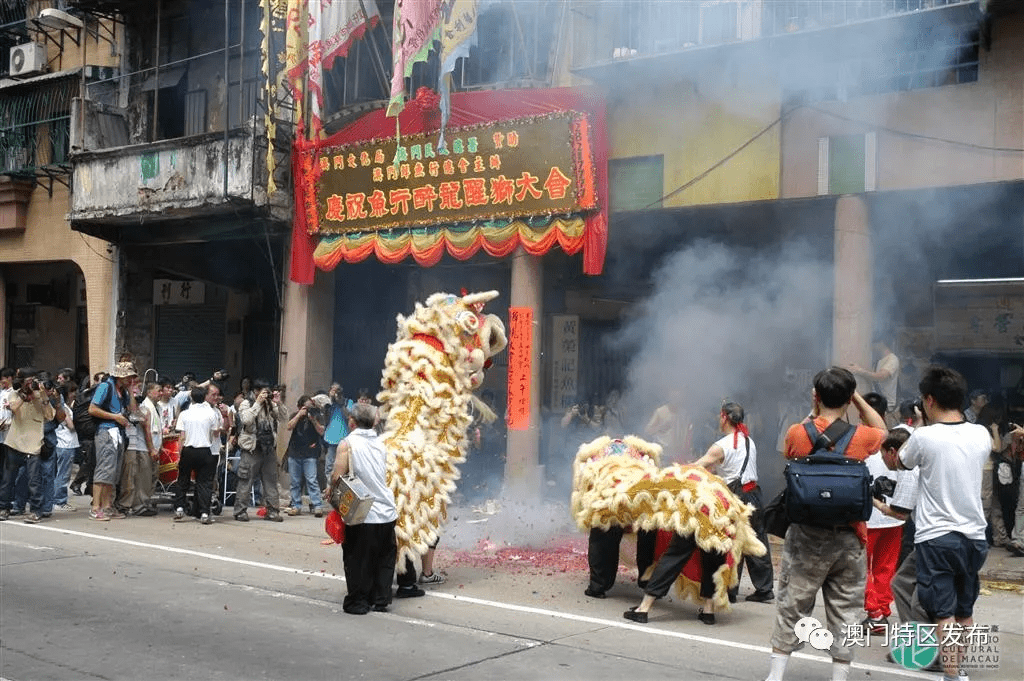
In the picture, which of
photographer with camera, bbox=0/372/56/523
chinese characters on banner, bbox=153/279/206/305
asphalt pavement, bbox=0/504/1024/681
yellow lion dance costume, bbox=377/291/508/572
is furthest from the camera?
chinese characters on banner, bbox=153/279/206/305

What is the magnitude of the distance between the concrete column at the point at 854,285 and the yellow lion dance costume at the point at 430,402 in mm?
4079

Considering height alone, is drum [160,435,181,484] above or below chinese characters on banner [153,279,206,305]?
below

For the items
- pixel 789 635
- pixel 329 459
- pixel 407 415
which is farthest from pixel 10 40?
pixel 789 635

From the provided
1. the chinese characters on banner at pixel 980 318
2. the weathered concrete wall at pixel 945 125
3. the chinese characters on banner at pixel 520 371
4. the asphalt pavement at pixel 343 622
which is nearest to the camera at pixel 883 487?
the asphalt pavement at pixel 343 622

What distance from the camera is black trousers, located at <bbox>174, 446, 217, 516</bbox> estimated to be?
11.8 m

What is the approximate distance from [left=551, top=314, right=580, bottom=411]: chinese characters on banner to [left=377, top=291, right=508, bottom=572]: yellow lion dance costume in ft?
21.4

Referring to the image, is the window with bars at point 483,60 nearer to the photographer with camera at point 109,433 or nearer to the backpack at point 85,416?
the photographer with camera at point 109,433

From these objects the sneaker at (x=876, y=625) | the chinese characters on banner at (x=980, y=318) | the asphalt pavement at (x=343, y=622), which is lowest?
the asphalt pavement at (x=343, y=622)

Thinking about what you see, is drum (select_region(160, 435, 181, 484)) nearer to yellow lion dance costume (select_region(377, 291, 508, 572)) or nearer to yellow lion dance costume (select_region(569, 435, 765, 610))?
yellow lion dance costume (select_region(377, 291, 508, 572))

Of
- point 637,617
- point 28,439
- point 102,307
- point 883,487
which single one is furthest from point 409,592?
point 102,307

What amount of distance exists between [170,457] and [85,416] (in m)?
1.17

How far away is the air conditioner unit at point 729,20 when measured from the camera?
35.5 ft

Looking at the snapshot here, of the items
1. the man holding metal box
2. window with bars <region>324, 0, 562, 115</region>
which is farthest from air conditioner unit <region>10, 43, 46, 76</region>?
the man holding metal box

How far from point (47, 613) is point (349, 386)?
10216mm
